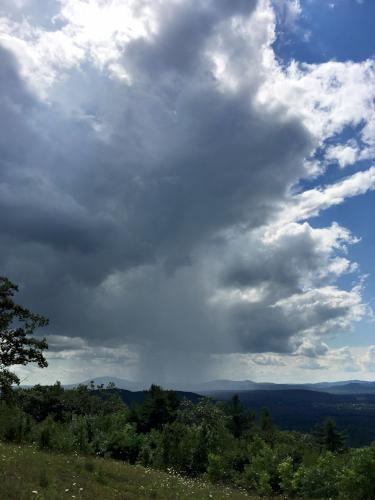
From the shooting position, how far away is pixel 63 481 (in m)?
18.0

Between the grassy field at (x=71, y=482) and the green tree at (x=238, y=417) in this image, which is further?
the green tree at (x=238, y=417)

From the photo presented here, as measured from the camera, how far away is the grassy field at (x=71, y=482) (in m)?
15.0

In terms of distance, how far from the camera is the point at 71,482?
18.0 metres

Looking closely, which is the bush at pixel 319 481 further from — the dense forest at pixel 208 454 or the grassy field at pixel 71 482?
the grassy field at pixel 71 482

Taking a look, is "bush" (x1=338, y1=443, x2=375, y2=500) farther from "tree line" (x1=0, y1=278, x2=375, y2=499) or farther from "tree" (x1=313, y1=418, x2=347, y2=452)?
"tree" (x1=313, y1=418, x2=347, y2=452)

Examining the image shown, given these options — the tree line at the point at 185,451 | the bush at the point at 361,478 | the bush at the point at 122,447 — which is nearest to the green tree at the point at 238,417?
the tree line at the point at 185,451

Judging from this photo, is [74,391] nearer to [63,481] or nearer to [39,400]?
[39,400]

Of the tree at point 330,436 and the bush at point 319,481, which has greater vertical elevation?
the bush at point 319,481

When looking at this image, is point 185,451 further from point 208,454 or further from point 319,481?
point 319,481

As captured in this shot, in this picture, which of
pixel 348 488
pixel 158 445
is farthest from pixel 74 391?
pixel 348 488

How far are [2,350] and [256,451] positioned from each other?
28.9m

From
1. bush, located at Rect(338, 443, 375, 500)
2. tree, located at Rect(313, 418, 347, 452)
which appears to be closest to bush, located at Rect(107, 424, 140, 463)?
bush, located at Rect(338, 443, 375, 500)

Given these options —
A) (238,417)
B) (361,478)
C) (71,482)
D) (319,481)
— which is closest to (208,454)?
(319,481)

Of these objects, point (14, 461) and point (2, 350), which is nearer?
point (2, 350)
